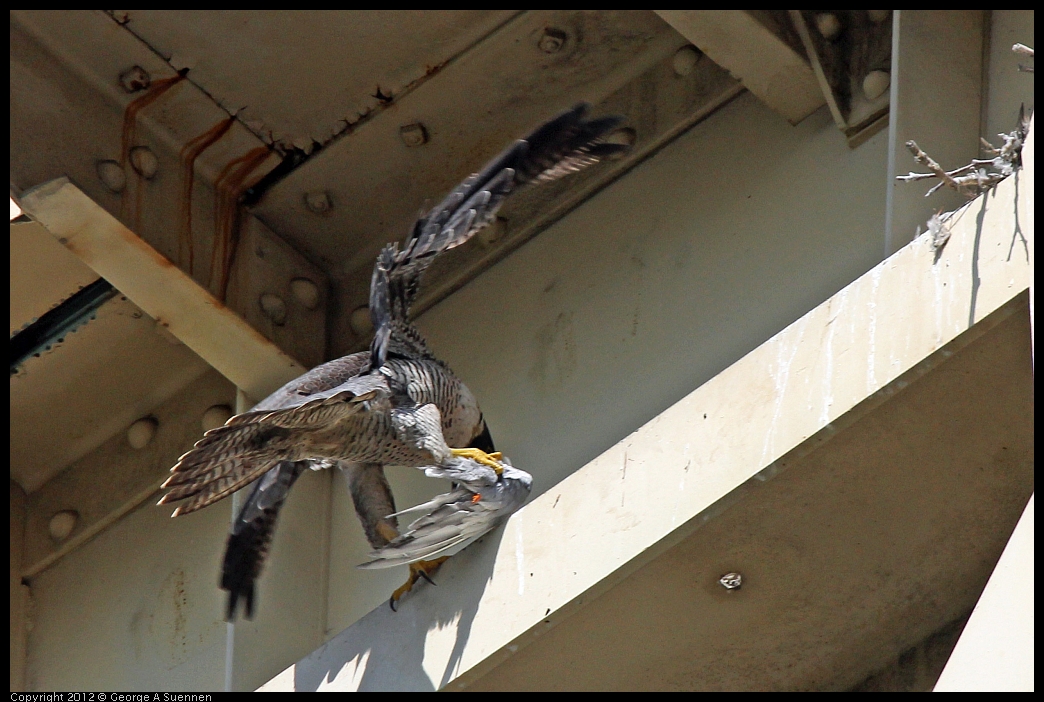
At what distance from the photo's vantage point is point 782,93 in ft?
16.6

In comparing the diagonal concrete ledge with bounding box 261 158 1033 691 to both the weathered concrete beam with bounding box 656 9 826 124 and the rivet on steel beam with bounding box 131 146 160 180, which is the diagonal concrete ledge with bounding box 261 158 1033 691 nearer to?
the weathered concrete beam with bounding box 656 9 826 124

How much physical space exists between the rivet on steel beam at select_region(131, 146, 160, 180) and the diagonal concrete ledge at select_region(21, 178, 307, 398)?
0.28m

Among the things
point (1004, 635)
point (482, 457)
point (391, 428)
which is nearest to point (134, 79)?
point (391, 428)

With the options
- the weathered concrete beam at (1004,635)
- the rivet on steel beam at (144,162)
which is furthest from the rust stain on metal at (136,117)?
the weathered concrete beam at (1004,635)

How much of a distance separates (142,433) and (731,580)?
3.01 m

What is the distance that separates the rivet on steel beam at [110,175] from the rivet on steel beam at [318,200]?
0.75m

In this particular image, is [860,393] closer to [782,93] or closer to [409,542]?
[409,542]

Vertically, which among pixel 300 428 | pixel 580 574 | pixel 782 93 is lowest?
pixel 580 574

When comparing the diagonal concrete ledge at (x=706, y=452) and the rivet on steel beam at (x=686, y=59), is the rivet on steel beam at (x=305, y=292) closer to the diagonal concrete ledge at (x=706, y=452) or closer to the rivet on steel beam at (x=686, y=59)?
the rivet on steel beam at (x=686, y=59)

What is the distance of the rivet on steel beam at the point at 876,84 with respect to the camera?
190 inches

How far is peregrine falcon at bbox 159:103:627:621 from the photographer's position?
410cm

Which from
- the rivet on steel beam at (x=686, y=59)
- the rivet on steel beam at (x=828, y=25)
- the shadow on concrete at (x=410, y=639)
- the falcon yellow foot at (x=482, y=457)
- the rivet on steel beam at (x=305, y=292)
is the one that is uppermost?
the rivet on steel beam at (x=828, y=25)
